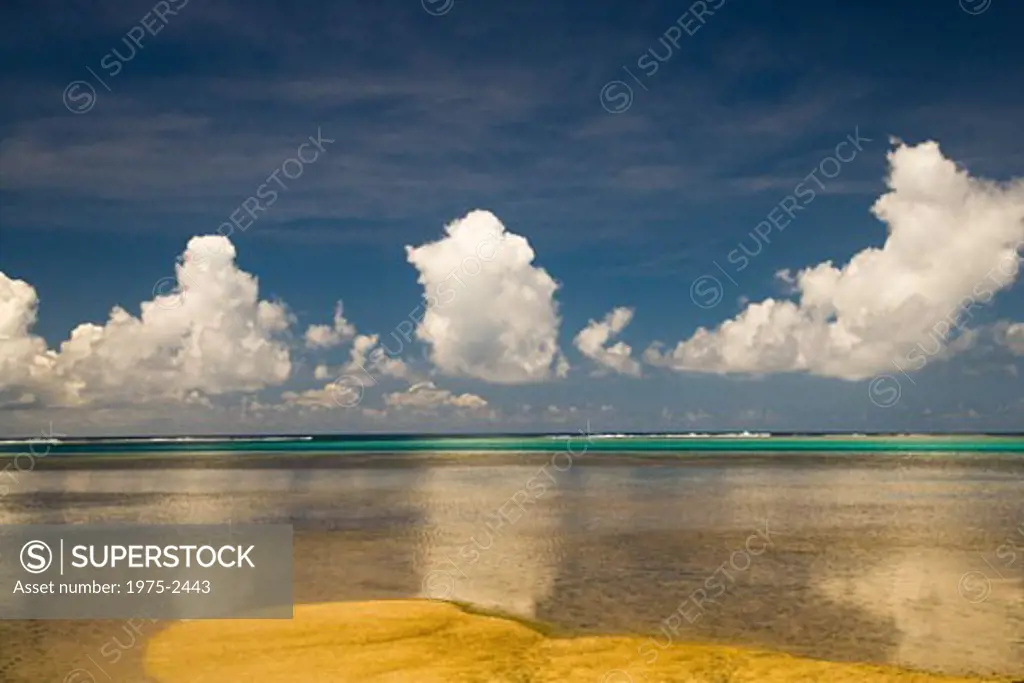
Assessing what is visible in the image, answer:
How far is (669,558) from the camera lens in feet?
98.9

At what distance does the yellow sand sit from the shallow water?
46.7 inches

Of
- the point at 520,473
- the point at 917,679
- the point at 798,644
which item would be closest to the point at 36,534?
the point at 798,644

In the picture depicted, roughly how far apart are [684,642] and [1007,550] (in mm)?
20296

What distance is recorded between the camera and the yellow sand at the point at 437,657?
16.4m

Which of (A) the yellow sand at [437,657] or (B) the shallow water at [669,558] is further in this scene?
(B) the shallow water at [669,558]

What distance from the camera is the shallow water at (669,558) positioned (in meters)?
19.5

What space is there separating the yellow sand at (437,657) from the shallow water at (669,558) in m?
1.19

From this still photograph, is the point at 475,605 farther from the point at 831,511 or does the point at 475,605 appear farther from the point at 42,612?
the point at 831,511

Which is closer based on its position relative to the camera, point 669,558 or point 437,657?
point 437,657

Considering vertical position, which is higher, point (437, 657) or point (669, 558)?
point (669, 558)

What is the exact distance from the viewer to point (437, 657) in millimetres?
17828

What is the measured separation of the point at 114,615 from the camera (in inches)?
866

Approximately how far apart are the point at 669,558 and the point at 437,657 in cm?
1434

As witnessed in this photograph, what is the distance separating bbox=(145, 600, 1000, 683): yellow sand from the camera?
16.4 metres
